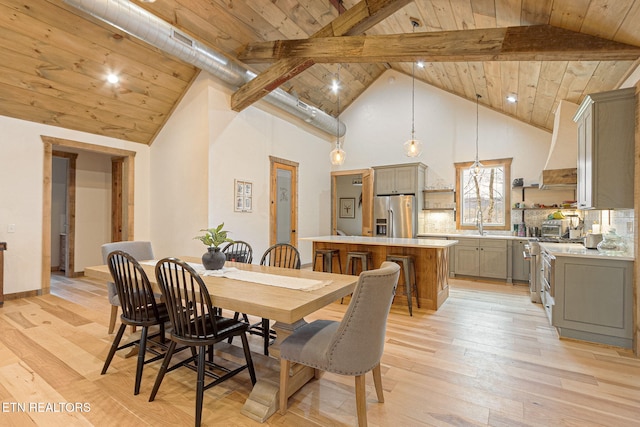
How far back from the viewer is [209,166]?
4855mm

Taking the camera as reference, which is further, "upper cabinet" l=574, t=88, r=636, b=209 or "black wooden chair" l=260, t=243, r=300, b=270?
"black wooden chair" l=260, t=243, r=300, b=270

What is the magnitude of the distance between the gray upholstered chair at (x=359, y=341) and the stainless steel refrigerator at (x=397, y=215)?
15.6ft

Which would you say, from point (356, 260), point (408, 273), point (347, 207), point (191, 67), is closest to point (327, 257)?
point (356, 260)

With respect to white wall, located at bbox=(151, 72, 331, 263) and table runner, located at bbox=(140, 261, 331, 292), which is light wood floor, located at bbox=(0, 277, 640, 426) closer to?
table runner, located at bbox=(140, 261, 331, 292)

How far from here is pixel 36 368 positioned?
8.03 feet

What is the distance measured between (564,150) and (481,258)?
2.20 m

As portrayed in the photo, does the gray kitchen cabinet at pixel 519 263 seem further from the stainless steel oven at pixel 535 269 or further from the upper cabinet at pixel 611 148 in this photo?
the upper cabinet at pixel 611 148

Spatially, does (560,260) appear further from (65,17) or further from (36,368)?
(65,17)

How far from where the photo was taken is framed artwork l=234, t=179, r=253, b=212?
532 centimetres

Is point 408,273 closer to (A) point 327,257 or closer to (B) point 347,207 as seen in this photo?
(A) point 327,257

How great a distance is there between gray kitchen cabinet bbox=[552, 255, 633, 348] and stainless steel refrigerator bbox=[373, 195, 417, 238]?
3.30 m

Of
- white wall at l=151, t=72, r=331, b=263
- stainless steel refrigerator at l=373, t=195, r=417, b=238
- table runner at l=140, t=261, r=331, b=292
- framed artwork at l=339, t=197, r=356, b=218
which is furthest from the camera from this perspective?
framed artwork at l=339, t=197, r=356, b=218

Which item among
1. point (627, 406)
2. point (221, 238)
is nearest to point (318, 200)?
point (221, 238)

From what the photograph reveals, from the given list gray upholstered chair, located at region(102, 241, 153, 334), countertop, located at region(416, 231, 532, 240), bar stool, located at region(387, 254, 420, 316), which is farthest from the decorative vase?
countertop, located at region(416, 231, 532, 240)
